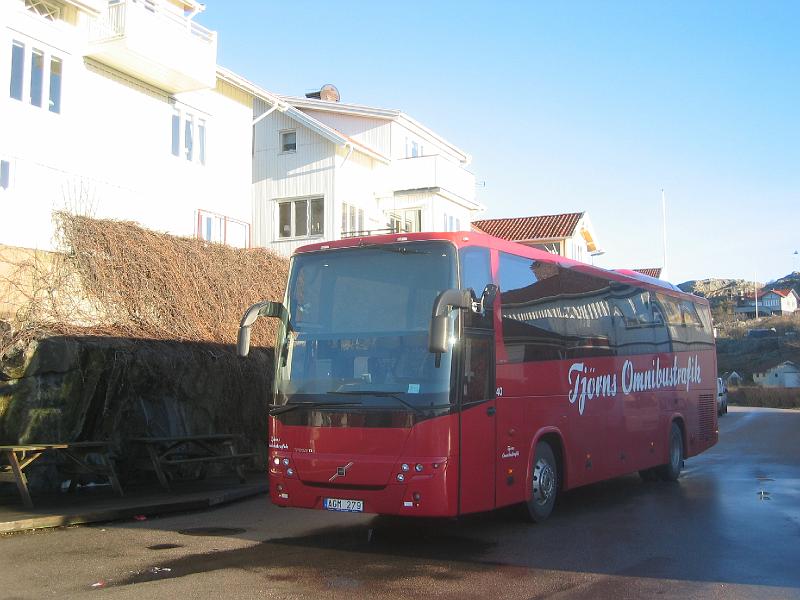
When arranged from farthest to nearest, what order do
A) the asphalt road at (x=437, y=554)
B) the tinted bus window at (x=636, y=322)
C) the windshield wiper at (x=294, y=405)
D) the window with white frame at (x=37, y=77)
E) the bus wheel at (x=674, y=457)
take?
the window with white frame at (x=37, y=77)
the bus wheel at (x=674, y=457)
the tinted bus window at (x=636, y=322)
the windshield wiper at (x=294, y=405)
the asphalt road at (x=437, y=554)

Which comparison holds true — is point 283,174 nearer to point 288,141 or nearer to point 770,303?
point 288,141

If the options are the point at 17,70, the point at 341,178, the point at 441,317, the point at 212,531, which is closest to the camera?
the point at 441,317

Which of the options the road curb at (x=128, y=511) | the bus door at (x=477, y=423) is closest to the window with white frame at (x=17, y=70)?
the road curb at (x=128, y=511)

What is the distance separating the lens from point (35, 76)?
21078 mm

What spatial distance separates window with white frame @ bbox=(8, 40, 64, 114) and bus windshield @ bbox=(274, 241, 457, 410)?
14157 millimetres

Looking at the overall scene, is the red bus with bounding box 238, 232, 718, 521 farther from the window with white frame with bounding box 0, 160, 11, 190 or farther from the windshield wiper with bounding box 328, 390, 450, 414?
the window with white frame with bounding box 0, 160, 11, 190

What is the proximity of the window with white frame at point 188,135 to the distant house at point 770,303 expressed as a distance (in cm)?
14717

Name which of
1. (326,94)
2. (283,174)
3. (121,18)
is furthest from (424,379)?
(326,94)

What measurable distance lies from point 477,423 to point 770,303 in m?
170

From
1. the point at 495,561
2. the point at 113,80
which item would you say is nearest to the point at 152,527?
the point at 495,561

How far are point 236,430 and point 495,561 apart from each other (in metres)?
9.73

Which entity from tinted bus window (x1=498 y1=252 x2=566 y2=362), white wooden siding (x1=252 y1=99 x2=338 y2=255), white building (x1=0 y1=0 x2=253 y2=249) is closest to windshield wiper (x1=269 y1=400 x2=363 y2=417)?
tinted bus window (x1=498 y1=252 x2=566 y2=362)

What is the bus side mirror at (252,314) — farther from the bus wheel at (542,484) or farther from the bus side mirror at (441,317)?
the bus wheel at (542,484)

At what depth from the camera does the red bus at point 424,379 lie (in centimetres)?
878
